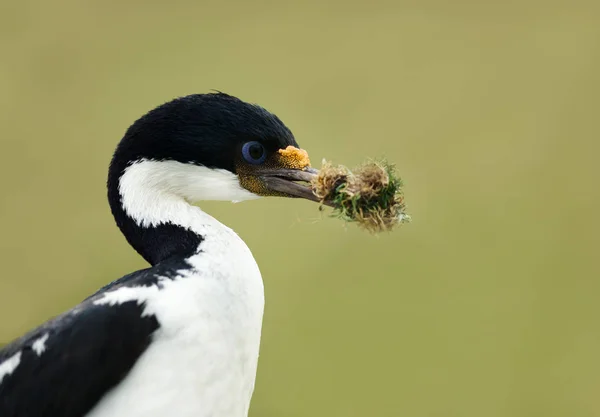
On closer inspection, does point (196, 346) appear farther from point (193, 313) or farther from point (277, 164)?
point (277, 164)

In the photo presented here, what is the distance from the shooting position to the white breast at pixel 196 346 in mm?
1354

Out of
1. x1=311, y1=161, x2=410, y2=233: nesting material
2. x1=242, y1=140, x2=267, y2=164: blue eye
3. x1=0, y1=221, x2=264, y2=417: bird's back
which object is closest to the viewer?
x1=0, y1=221, x2=264, y2=417: bird's back

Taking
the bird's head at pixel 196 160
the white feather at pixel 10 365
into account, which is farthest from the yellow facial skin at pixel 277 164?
the white feather at pixel 10 365

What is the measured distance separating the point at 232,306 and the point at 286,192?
263 millimetres

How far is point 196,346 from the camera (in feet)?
4.50

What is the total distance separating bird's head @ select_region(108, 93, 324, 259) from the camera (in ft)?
4.93

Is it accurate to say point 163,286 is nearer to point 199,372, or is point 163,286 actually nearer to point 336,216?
point 199,372

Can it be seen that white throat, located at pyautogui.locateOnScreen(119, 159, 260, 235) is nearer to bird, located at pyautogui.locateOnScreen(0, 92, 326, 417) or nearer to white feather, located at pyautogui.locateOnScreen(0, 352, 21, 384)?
bird, located at pyautogui.locateOnScreen(0, 92, 326, 417)

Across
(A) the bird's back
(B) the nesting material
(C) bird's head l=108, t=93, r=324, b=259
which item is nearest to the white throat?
(C) bird's head l=108, t=93, r=324, b=259

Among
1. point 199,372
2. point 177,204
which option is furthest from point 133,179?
point 199,372

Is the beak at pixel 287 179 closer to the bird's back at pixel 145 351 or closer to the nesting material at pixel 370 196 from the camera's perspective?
the nesting material at pixel 370 196

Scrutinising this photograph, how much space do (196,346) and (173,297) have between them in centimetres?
9

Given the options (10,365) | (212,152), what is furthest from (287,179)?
(10,365)

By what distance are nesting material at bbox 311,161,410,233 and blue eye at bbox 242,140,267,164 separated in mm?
153
